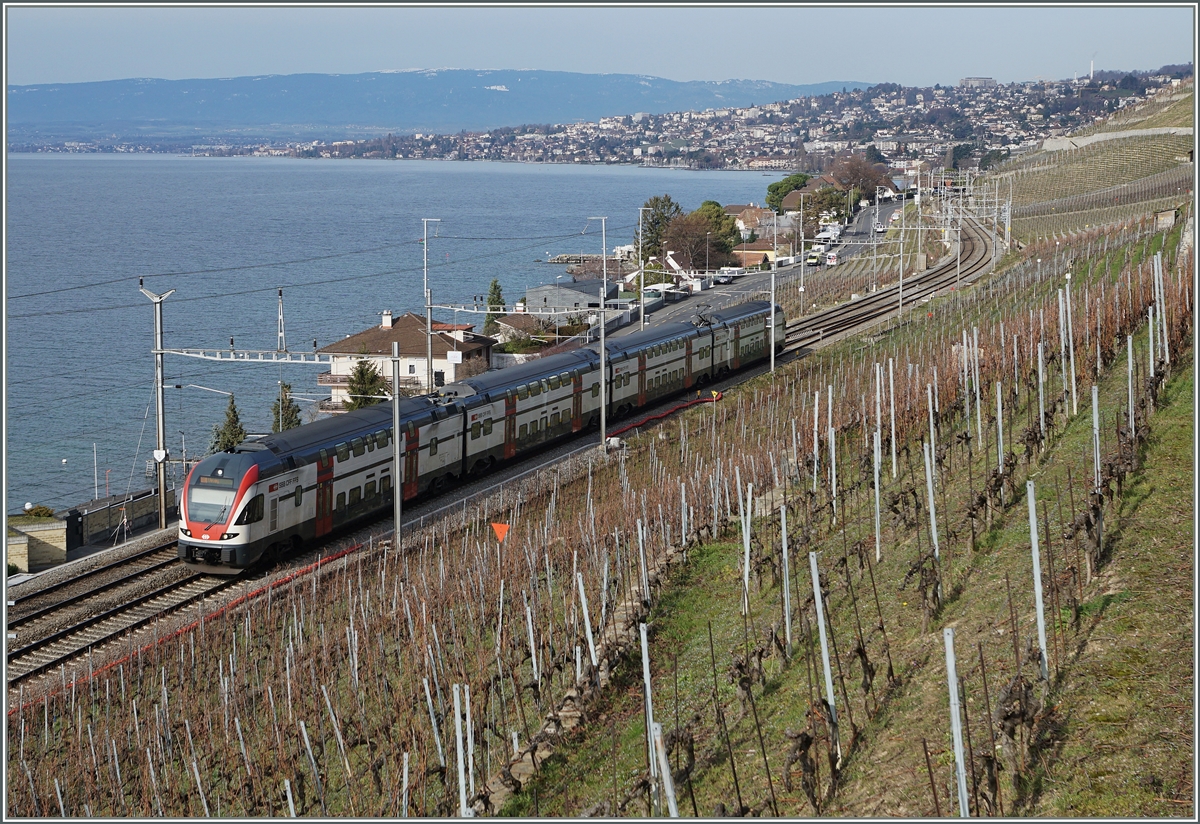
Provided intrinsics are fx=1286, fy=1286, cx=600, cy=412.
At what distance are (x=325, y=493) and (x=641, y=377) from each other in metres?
16.7

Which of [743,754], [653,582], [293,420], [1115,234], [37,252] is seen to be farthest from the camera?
[37,252]

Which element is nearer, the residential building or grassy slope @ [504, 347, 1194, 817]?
grassy slope @ [504, 347, 1194, 817]

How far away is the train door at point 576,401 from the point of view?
39344mm

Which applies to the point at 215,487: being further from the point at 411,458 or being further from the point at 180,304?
the point at 180,304

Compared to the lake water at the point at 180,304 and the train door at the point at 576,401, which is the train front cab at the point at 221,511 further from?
the train door at the point at 576,401

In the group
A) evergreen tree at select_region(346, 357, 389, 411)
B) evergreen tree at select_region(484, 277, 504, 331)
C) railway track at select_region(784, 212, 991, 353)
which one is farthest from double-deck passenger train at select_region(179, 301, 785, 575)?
evergreen tree at select_region(484, 277, 504, 331)

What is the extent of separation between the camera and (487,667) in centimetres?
1933

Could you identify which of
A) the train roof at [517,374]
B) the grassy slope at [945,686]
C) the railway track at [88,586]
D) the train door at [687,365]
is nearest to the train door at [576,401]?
the train roof at [517,374]

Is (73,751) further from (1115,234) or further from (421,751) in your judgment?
(1115,234)

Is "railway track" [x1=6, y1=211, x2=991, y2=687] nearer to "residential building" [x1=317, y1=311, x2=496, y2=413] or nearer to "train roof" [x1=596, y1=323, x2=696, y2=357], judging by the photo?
"train roof" [x1=596, y1=323, x2=696, y2=357]

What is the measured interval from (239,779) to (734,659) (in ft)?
22.2

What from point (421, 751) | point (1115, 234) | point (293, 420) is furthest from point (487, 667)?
point (1115, 234)

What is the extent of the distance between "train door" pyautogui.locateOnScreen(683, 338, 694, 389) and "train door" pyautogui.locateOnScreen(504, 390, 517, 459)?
37.7 feet

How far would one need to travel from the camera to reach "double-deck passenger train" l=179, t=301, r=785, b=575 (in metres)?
26.4
